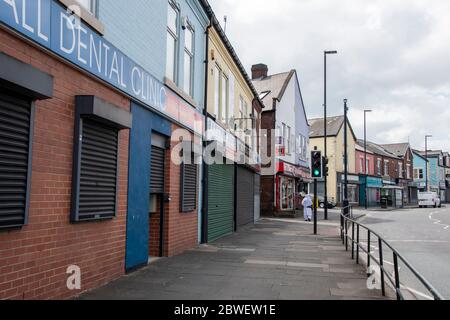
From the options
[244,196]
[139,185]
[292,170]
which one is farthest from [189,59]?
[292,170]

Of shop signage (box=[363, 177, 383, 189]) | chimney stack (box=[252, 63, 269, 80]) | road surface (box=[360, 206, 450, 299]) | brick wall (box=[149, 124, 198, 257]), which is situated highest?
chimney stack (box=[252, 63, 269, 80])

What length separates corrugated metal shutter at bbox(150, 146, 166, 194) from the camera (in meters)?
9.16

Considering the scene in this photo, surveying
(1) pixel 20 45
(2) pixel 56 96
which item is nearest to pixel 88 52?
(2) pixel 56 96

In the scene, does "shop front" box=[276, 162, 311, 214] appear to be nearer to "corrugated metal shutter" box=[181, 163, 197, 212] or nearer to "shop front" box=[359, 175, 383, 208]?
"shop front" box=[359, 175, 383, 208]

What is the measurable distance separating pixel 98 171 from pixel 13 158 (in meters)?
1.93

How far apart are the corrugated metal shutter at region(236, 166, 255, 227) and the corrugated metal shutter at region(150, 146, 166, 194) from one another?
8.17m

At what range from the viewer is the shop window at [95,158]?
5.84m

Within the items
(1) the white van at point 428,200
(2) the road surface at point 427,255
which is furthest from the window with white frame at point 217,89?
(1) the white van at point 428,200

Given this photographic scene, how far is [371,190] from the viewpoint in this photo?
165 feet

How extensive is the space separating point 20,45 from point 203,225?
856 centimetres

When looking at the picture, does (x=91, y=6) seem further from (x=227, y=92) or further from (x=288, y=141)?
(x=288, y=141)

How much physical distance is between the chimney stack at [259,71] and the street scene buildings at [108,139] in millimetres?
18450

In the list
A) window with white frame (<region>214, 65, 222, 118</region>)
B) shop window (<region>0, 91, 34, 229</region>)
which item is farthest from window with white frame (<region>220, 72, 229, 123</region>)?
shop window (<region>0, 91, 34, 229</region>)

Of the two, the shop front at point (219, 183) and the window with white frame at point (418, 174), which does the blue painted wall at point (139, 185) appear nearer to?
the shop front at point (219, 183)
